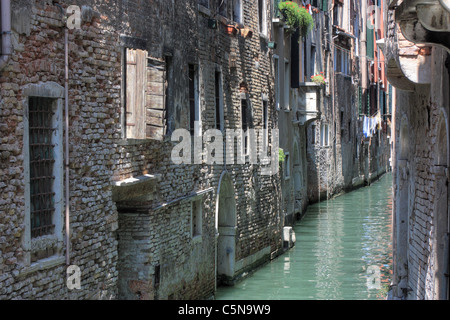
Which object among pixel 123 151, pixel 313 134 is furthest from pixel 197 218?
pixel 313 134

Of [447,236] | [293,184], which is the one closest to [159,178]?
[447,236]

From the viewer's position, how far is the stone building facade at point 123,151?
793 cm

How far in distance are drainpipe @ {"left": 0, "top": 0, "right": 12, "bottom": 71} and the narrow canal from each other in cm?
741

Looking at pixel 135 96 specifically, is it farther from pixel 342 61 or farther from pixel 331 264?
pixel 342 61

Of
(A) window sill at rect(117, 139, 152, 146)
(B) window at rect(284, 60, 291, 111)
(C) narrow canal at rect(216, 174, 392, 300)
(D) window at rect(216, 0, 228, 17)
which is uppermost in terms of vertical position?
(D) window at rect(216, 0, 228, 17)

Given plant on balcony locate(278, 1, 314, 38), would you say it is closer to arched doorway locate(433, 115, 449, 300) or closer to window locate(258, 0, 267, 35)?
window locate(258, 0, 267, 35)

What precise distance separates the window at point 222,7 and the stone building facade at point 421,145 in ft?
12.7

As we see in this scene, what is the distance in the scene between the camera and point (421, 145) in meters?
10.3

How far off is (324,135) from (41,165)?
24.1 metres

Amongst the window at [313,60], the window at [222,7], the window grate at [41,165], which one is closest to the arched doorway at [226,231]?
the window at [222,7]

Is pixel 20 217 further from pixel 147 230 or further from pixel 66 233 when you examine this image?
pixel 147 230

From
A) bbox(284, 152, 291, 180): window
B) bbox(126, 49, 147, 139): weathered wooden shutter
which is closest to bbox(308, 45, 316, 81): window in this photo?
bbox(284, 152, 291, 180): window

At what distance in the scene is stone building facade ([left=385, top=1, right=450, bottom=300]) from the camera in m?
7.81

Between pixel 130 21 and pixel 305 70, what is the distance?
16.0 m
